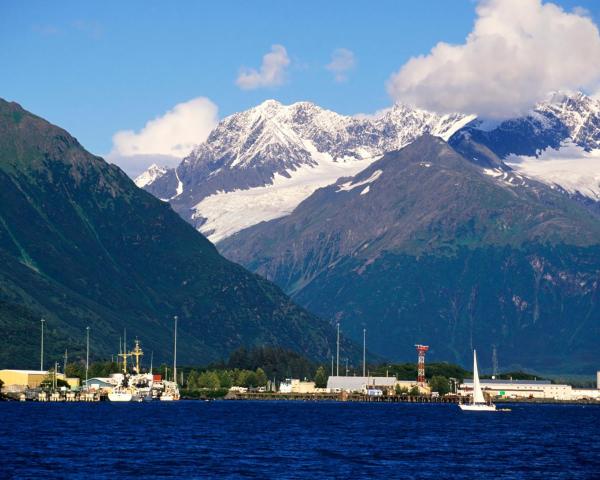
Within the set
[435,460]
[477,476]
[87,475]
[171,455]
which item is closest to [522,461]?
[435,460]

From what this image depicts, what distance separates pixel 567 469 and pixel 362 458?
90.8ft

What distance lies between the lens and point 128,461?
186125 mm

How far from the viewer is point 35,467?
582ft

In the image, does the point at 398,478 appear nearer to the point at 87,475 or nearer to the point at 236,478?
the point at 236,478

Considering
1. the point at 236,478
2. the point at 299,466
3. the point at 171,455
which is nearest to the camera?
the point at 236,478

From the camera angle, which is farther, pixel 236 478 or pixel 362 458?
pixel 362 458

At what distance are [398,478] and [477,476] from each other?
32.9 ft

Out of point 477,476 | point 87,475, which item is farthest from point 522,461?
point 87,475

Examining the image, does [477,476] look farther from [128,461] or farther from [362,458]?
[128,461]

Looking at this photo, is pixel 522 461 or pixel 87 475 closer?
pixel 87 475

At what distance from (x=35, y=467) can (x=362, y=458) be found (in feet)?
147

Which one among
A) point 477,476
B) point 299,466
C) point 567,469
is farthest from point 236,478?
point 567,469

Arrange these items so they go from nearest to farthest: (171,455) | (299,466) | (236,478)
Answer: (236,478) → (299,466) → (171,455)

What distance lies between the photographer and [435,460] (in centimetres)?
19675
